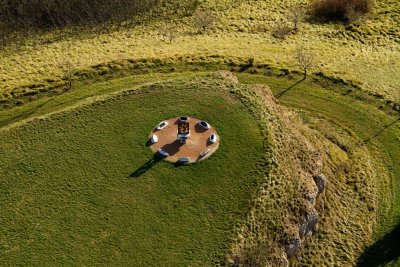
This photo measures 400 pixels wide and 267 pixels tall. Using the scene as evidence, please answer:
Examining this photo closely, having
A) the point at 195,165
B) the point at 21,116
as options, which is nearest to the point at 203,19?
the point at 21,116

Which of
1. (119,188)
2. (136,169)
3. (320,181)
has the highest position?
(136,169)

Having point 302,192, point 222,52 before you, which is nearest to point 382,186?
point 302,192

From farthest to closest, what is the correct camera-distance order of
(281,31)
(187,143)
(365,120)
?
1. (281,31)
2. (365,120)
3. (187,143)

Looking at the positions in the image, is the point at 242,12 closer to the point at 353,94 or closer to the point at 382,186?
the point at 353,94

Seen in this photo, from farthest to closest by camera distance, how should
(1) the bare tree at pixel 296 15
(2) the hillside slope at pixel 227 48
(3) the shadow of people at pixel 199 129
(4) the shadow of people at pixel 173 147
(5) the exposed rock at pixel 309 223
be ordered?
(1) the bare tree at pixel 296 15, (2) the hillside slope at pixel 227 48, (3) the shadow of people at pixel 199 129, (4) the shadow of people at pixel 173 147, (5) the exposed rock at pixel 309 223

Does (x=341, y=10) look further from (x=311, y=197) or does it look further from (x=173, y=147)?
(x=173, y=147)

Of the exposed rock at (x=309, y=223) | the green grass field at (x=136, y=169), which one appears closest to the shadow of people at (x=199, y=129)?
the green grass field at (x=136, y=169)

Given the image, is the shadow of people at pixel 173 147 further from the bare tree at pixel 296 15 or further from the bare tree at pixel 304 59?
the bare tree at pixel 296 15

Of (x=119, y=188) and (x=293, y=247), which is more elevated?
(x=119, y=188)
